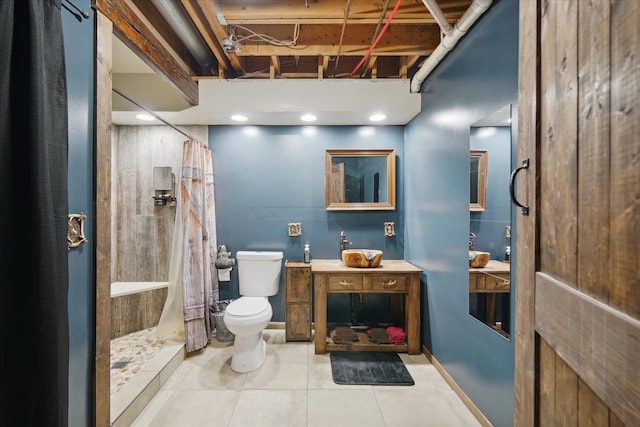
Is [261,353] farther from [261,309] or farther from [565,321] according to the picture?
[565,321]

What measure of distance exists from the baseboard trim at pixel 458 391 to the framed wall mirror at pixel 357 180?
5.00ft

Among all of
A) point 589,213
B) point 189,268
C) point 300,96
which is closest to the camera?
point 589,213

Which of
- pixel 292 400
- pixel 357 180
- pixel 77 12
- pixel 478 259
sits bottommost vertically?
pixel 292 400

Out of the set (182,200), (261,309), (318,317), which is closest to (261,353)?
(261,309)

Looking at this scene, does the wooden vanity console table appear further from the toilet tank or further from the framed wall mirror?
the framed wall mirror

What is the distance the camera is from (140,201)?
3051 mm

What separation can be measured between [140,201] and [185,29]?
1885 millimetres

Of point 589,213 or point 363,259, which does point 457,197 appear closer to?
point 363,259

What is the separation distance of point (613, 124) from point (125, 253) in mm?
3786

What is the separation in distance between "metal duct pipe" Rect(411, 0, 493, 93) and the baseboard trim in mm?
2420

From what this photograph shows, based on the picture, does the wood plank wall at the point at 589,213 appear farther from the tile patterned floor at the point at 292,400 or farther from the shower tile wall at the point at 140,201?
the shower tile wall at the point at 140,201

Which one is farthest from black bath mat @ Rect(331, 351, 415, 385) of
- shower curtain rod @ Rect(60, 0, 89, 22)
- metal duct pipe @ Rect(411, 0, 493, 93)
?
shower curtain rod @ Rect(60, 0, 89, 22)

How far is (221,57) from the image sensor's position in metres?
2.41

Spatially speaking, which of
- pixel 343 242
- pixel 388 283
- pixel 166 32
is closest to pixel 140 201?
pixel 166 32
